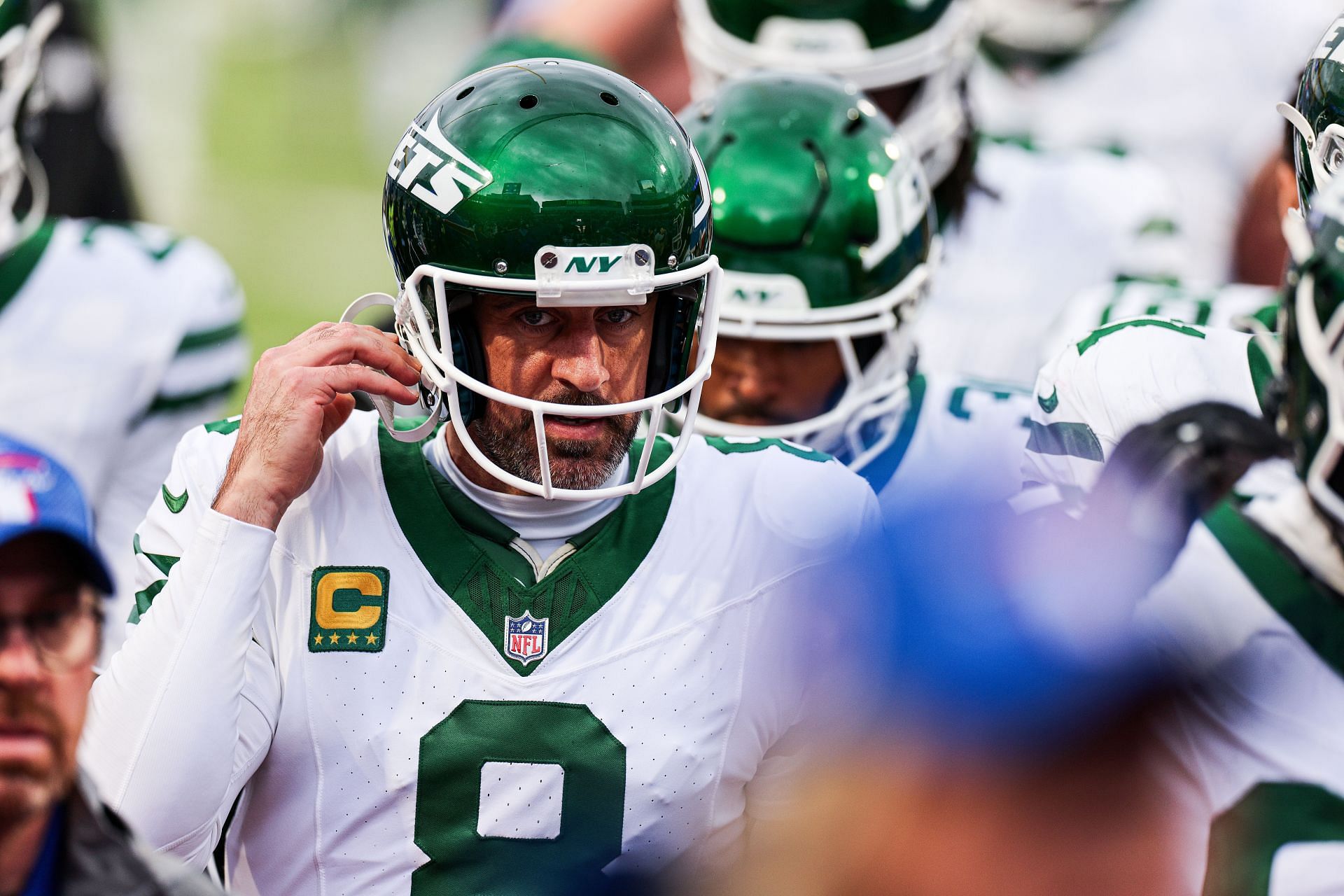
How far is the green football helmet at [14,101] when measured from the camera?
3.54 metres

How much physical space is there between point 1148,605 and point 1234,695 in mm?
254

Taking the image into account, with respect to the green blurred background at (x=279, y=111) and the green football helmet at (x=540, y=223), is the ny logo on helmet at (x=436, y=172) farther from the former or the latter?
the green blurred background at (x=279, y=111)

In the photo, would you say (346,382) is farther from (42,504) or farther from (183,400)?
(183,400)

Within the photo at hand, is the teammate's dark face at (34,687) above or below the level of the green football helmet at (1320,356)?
below

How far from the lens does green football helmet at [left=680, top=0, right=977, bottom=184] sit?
13.2 ft

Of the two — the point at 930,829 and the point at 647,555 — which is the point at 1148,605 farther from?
the point at 647,555

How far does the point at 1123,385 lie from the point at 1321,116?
47cm

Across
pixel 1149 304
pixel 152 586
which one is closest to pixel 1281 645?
pixel 152 586

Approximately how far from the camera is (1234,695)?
1.77 metres

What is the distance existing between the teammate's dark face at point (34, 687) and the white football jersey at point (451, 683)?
1.75 ft

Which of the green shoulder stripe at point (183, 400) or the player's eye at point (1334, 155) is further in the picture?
the green shoulder stripe at point (183, 400)

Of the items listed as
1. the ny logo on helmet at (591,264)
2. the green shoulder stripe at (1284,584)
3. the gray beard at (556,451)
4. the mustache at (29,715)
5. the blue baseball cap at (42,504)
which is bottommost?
the gray beard at (556,451)

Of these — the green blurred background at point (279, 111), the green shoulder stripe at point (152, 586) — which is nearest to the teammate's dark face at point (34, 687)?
the green shoulder stripe at point (152, 586)

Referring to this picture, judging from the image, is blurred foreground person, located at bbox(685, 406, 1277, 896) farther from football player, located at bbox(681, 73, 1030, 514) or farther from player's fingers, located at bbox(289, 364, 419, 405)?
football player, located at bbox(681, 73, 1030, 514)
